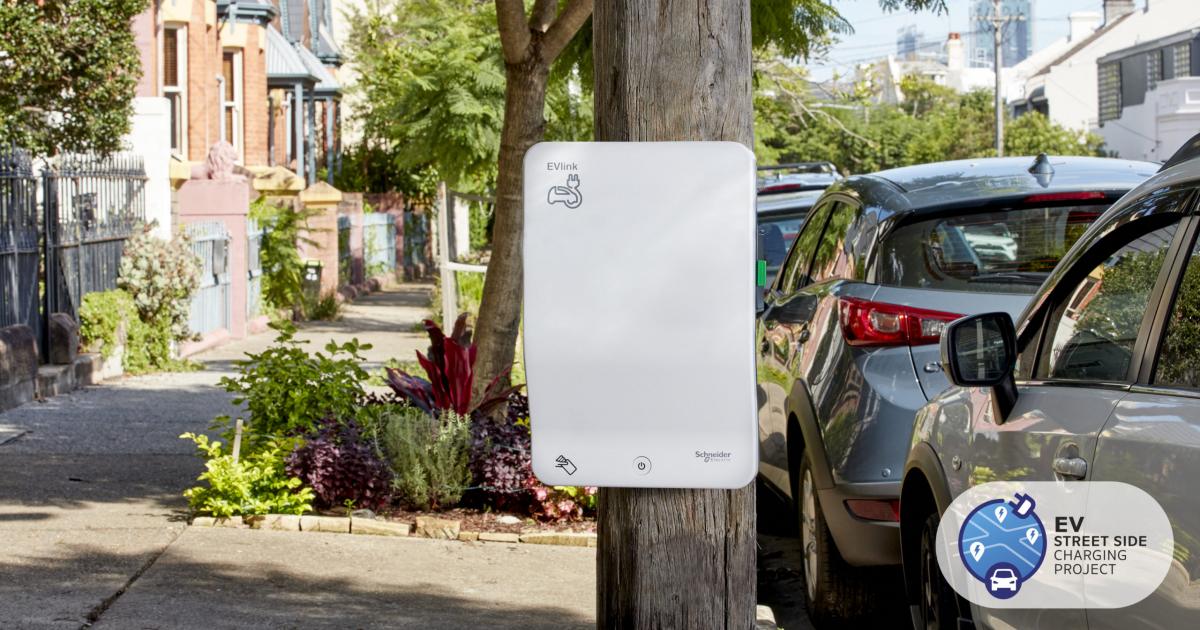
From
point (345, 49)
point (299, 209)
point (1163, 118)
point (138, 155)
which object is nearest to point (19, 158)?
point (138, 155)

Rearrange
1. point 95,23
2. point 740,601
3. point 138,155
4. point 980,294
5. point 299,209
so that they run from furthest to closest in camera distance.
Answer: point 299,209 < point 138,155 < point 95,23 < point 980,294 < point 740,601

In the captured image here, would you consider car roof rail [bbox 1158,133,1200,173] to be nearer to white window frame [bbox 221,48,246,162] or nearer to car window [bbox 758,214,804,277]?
car window [bbox 758,214,804,277]

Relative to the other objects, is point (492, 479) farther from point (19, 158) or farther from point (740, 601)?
point (19, 158)

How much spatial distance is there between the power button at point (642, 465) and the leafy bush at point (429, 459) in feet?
14.4

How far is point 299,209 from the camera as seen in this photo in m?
24.4

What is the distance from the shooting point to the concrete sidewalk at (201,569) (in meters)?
5.84

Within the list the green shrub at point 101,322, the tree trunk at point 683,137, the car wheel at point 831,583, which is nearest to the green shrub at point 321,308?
the green shrub at point 101,322

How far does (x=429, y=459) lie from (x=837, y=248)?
7.94ft

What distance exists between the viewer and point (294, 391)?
330 inches

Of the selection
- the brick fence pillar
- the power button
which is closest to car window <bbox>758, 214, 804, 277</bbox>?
the power button

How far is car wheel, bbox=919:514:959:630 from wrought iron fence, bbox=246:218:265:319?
16.1m

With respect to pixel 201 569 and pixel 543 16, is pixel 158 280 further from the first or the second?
pixel 201 569

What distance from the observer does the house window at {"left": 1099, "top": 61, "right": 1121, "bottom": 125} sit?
2616 inches

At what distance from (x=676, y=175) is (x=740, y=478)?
67 cm
